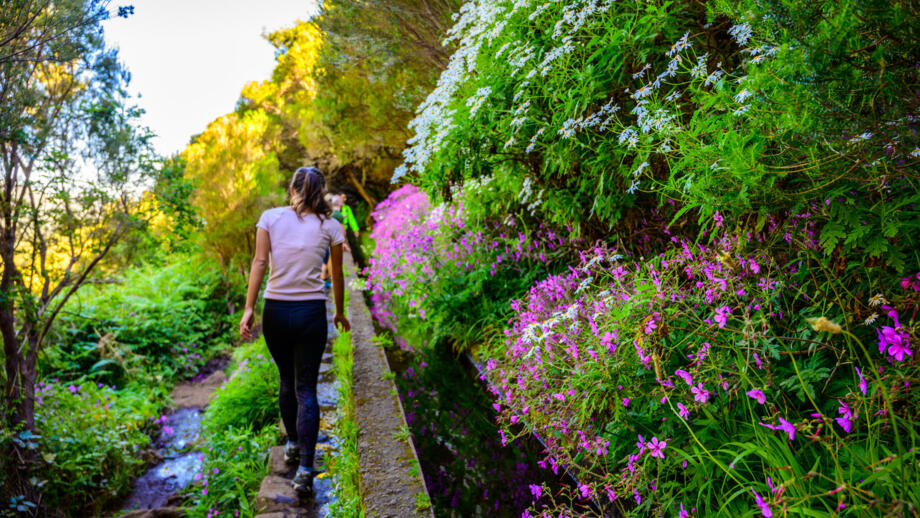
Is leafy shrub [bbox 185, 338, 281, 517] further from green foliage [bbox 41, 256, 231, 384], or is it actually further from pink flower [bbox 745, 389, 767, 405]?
pink flower [bbox 745, 389, 767, 405]

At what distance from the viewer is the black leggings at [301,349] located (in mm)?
3188

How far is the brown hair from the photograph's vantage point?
327 centimetres

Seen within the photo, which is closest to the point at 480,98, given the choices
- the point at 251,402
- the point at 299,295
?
the point at 299,295

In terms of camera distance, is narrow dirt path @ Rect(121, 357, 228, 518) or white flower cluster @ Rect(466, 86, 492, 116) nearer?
white flower cluster @ Rect(466, 86, 492, 116)

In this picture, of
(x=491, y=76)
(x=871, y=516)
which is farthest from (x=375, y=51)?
(x=871, y=516)

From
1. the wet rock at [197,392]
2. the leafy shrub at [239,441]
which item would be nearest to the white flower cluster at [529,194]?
the leafy shrub at [239,441]

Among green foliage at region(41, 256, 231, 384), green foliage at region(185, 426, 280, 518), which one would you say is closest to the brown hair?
green foliage at region(185, 426, 280, 518)

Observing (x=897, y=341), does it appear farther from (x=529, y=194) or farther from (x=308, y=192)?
(x=308, y=192)

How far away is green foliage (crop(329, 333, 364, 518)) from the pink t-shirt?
1075 mm

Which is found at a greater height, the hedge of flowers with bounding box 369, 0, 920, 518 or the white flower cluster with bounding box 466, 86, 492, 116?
the white flower cluster with bounding box 466, 86, 492, 116

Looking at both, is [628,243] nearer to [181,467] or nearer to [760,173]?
[760,173]

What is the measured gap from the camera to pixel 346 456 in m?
3.29

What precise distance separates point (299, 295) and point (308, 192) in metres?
0.68

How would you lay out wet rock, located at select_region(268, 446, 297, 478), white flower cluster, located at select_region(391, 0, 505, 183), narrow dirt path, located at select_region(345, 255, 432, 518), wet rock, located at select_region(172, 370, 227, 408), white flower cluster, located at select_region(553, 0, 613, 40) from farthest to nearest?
wet rock, located at select_region(172, 370, 227, 408) < white flower cluster, located at select_region(391, 0, 505, 183) < wet rock, located at select_region(268, 446, 297, 478) < white flower cluster, located at select_region(553, 0, 613, 40) < narrow dirt path, located at select_region(345, 255, 432, 518)
